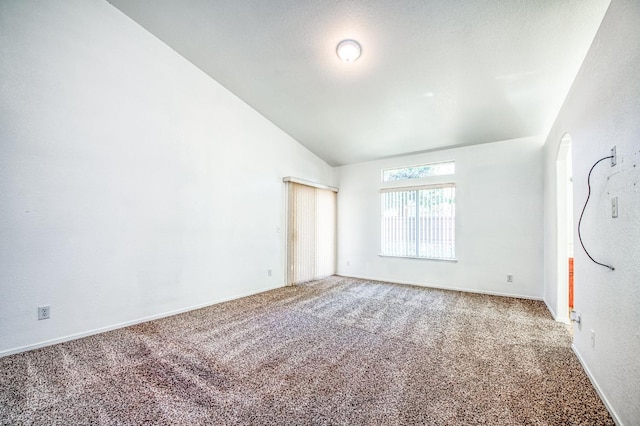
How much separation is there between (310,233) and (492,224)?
319cm

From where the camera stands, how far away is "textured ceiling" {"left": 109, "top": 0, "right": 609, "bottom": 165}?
2.45m

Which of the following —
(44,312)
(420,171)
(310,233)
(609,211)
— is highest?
(420,171)

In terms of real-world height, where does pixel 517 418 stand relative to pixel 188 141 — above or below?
below

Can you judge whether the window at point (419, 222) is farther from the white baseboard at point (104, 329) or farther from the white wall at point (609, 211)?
the white baseboard at point (104, 329)

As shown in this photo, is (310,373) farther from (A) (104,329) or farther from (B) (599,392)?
(A) (104,329)

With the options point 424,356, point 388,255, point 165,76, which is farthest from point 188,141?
point 388,255

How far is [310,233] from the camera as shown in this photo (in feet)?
18.3

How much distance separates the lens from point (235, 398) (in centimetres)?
180

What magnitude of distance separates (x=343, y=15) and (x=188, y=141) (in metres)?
2.44

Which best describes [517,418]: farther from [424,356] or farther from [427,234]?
[427,234]

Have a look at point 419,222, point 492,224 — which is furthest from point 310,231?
point 492,224

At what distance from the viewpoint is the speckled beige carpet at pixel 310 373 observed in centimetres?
164

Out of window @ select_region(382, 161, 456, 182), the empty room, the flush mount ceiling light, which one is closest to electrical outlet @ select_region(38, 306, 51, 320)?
the empty room

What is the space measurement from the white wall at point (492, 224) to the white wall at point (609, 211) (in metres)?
2.04
